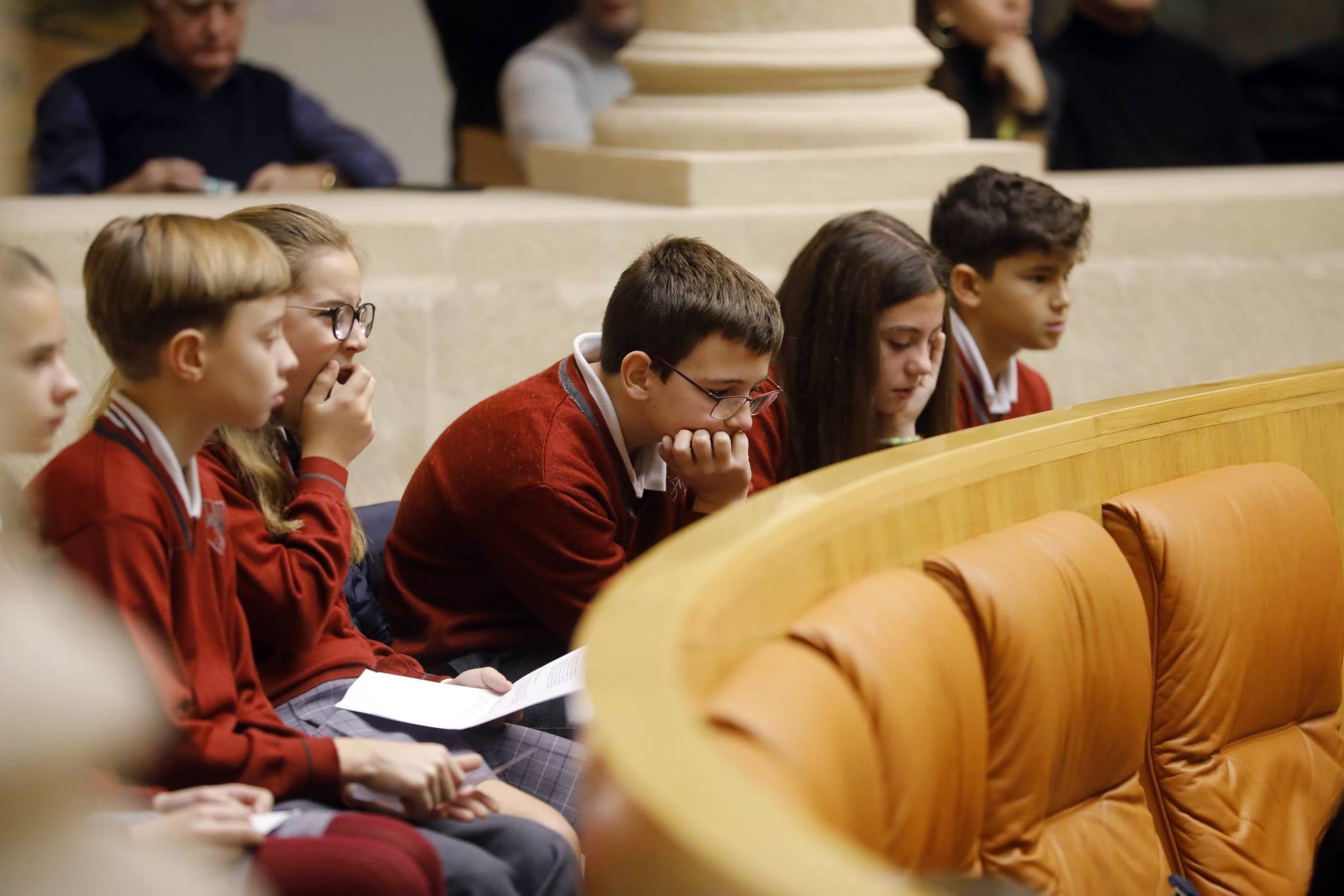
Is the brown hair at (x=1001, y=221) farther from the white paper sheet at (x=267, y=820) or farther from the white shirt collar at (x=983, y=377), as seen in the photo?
the white paper sheet at (x=267, y=820)

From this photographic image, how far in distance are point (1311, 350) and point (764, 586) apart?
3114 mm

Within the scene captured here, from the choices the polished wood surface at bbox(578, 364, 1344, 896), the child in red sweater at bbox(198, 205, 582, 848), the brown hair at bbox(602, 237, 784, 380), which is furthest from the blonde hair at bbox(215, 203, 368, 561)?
the polished wood surface at bbox(578, 364, 1344, 896)

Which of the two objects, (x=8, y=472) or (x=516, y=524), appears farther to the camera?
(x=516, y=524)

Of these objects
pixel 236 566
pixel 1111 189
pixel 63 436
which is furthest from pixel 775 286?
pixel 236 566

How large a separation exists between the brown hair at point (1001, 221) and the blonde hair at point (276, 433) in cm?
145

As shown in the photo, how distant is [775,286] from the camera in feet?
12.2

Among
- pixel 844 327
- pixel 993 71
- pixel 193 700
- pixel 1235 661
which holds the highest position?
pixel 993 71

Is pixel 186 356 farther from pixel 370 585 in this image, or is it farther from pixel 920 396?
pixel 920 396

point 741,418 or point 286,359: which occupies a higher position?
point 286,359

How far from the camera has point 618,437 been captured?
8.09ft

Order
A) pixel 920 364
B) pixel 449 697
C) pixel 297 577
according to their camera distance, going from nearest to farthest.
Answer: pixel 297 577, pixel 449 697, pixel 920 364

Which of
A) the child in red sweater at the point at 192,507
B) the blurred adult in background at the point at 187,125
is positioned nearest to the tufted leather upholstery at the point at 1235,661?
the child in red sweater at the point at 192,507

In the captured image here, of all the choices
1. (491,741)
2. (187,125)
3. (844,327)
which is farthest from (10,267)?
(187,125)

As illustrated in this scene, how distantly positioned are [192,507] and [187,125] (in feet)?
9.92
